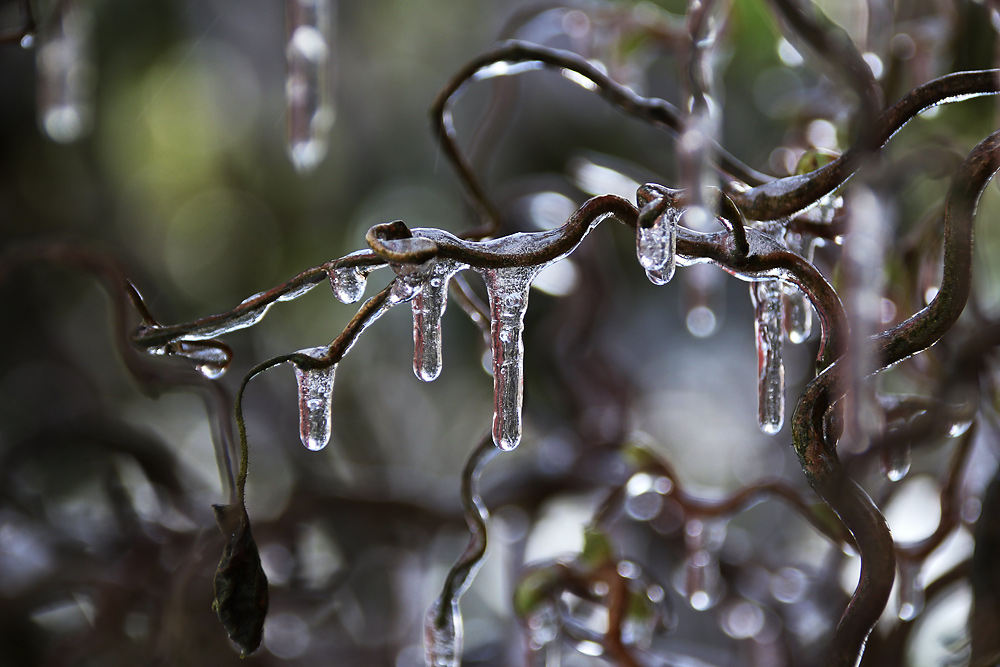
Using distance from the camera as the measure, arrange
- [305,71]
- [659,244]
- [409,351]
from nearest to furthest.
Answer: [659,244]
[305,71]
[409,351]

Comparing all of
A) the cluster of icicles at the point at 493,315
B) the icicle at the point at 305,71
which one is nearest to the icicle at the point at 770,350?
the cluster of icicles at the point at 493,315

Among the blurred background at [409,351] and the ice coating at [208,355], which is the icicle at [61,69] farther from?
the ice coating at [208,355]

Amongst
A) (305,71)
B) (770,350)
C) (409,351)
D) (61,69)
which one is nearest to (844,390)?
(770,350)

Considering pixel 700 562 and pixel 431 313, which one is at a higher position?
pixel 431 313

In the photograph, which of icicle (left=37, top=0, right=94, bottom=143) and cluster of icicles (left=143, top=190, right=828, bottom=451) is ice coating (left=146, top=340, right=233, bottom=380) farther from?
icicle (left=37, top=0, right=94, bottom=143)

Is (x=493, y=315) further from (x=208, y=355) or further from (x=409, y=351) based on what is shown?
(x=409, y=351)

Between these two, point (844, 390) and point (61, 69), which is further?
point (61, 69)
